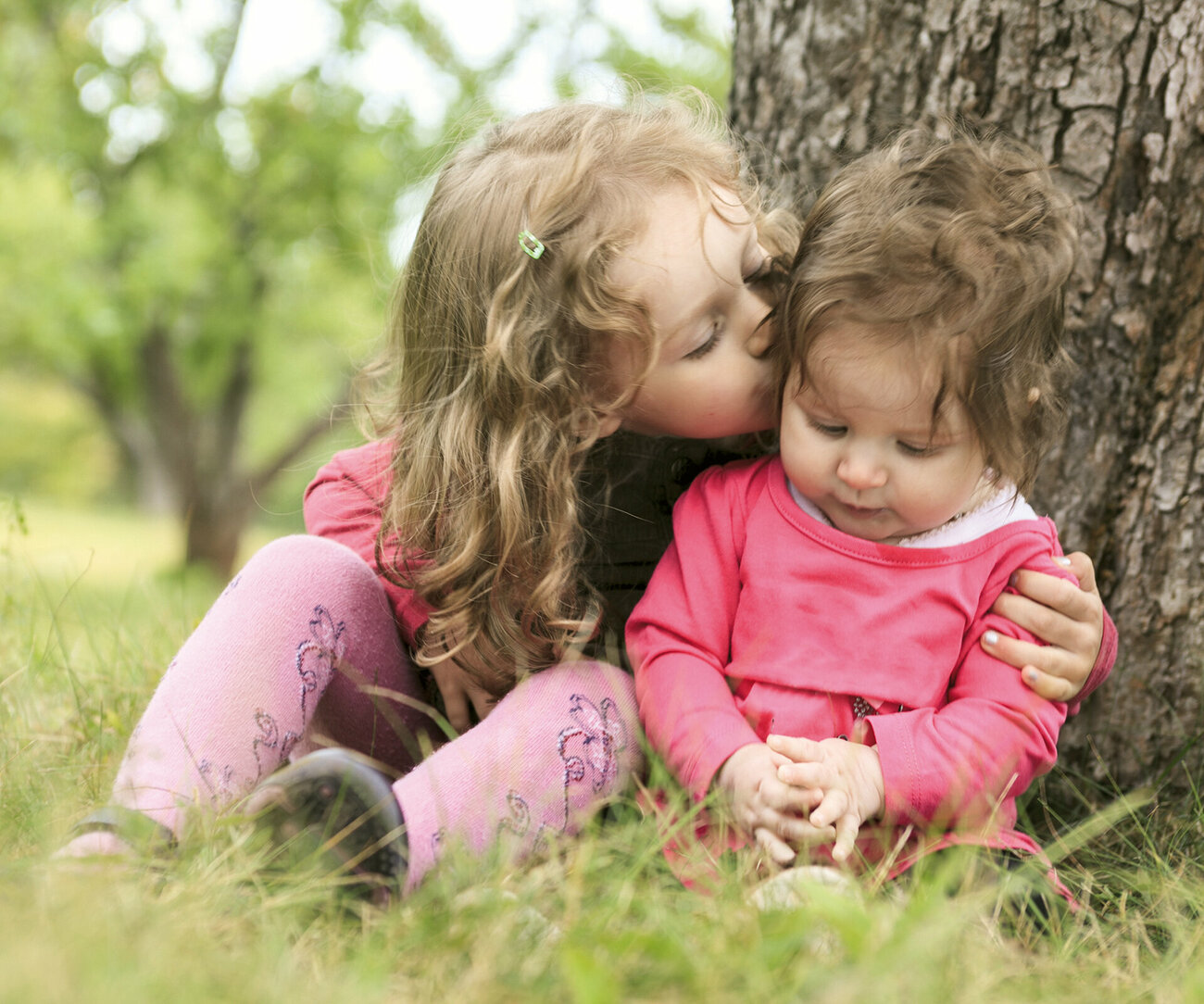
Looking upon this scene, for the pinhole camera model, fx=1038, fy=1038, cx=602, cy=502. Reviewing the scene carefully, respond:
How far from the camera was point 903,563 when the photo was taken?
1.78 metres

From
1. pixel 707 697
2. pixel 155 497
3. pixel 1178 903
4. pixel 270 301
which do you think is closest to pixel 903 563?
pixel 707 697

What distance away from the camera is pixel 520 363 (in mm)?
1858

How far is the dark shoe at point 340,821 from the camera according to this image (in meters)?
1.37

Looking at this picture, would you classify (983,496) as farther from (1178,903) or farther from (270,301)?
(270,301)

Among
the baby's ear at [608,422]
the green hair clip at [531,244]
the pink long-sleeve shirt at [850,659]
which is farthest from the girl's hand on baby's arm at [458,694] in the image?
the green hair clip at [531,244]

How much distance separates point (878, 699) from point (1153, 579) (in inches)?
30.1

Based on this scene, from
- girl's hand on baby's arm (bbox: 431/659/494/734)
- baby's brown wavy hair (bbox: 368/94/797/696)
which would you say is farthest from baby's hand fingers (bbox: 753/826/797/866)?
girl's hand on baby's arm (bbox: 431/659/494/734)

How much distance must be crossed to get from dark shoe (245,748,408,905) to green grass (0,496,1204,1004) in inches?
1.6

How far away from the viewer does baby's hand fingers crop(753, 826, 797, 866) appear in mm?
1573

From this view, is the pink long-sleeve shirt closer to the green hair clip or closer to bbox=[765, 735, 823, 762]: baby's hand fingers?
bbox=[765, 735, 823, 762]: baby's hand fingers

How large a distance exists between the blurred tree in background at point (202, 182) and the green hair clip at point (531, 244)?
23.3ft

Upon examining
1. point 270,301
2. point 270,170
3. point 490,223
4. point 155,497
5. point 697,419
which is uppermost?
point 490,223

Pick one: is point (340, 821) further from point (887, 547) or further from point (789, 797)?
point (887, 547)

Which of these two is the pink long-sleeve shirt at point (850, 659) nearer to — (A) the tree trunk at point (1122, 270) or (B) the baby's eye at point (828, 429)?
(B) the baby's eye at point (828, 429)
